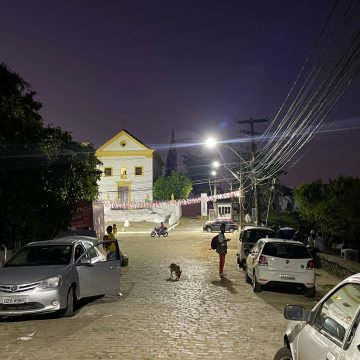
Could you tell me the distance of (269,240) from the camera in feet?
44.0

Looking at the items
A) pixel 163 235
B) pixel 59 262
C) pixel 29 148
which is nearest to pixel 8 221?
pixel 29 148

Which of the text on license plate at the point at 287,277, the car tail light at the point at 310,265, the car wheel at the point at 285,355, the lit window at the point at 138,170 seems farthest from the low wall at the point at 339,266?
the lit window at the point at 138,170

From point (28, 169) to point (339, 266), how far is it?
11.2 meters

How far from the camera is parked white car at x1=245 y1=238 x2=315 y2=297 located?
12.6 meters

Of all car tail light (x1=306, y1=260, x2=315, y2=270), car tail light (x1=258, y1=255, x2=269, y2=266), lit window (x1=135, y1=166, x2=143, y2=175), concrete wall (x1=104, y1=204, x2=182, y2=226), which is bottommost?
car tail light (x1=306, y1=260, x2=315, y2=270)

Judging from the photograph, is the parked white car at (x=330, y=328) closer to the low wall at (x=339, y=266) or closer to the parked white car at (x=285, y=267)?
the parked white car at (x=285, y=267)

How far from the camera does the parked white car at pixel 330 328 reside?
11.2 feet

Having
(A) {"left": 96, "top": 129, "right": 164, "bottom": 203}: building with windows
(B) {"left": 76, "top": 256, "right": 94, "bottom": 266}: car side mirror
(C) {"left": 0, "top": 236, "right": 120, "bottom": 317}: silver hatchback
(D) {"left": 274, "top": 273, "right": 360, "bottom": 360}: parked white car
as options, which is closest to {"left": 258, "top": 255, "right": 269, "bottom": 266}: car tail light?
(C) {"left": 0, "top": 236, "right": 120, "bottom": 317}: silver hatchback

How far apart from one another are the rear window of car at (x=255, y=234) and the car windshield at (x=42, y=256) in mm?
10177

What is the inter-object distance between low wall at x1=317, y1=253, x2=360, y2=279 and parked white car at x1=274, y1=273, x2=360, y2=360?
1093cm

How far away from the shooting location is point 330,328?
12.8 feet

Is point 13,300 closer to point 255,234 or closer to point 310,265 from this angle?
point 310,265

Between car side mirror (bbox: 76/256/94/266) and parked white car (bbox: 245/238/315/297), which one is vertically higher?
car side mirror (bbox: 76/256/94/266)

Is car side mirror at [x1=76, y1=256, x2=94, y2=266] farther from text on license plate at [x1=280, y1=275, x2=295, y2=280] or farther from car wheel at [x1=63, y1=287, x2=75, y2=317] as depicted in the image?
text on license plate at [x1=280, y1=275, x2=295, y2=280]
